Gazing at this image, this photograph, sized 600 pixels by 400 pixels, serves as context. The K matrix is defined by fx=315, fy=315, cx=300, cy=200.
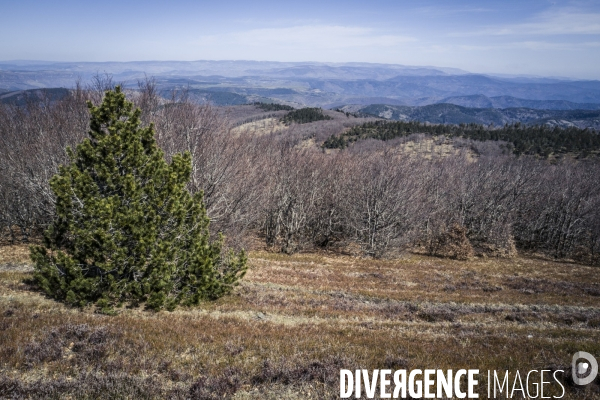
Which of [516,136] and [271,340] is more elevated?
[516,136]

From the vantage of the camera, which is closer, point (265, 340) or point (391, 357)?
point (391, 357)

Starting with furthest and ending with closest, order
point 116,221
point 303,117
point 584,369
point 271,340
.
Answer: point 303,117 < point 116,221 < point 271,340 < point 584,369

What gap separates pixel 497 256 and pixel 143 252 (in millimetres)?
41788

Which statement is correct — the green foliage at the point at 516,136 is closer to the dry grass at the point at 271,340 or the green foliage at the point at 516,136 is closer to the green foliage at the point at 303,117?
the green foliage at the point at 303,117

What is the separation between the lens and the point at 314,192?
31859 mm

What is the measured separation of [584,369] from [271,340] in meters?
7.74

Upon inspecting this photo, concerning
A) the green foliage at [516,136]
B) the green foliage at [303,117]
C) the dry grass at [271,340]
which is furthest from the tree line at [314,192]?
the green foliage at [303,117]

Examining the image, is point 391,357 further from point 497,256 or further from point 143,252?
point 497,256

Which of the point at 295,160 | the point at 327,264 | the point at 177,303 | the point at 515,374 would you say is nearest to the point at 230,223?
the point at 327,264

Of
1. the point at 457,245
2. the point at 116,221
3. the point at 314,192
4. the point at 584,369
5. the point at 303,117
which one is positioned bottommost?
the point at 457,245

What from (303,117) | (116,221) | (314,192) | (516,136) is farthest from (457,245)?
(303,117)

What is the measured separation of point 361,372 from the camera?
7215 mm

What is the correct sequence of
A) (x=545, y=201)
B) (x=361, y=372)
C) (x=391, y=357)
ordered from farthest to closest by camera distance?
(x=545, y=201) → (x=391, y=357) → (x=361, y=372)

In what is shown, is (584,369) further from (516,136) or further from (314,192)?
(516,136)
